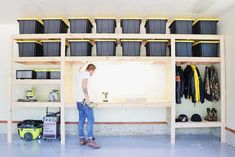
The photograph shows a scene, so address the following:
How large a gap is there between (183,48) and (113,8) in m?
1.77

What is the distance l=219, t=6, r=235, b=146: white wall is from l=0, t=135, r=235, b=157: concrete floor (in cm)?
48

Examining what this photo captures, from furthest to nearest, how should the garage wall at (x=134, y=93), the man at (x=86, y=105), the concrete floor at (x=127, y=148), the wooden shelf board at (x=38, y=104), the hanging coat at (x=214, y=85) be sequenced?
the garage wall at (x=134, y=93), the hanging coat at (x=214, y=85), the wooden shelf board at (x=38, y=104), the man at (x=86, y=105), the concrete floor at (x=127, y=148)

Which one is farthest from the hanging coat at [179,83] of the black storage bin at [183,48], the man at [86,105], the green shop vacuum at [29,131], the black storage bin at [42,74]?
the green shop vacuum at [29,131]

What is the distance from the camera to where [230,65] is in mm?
4875

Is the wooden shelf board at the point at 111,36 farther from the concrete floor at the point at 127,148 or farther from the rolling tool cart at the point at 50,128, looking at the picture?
the concrete floor at the point at 127,148

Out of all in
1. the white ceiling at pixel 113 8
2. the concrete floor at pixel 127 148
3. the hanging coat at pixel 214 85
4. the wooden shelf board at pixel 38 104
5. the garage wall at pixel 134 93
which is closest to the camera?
the concrete floor at pixel 127 148

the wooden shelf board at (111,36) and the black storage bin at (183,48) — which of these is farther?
the black storage bin at (183,48)

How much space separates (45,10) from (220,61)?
3.99 metres

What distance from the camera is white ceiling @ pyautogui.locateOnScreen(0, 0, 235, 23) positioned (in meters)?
4.53

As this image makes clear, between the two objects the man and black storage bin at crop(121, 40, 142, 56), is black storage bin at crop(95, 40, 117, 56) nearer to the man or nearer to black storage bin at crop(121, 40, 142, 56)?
black storage bin at crop(121, 40, 142, 56)

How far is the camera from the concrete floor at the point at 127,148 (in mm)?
4188

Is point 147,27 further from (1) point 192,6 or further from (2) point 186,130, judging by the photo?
(2) point 186,130

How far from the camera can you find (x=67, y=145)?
4816 millimetres

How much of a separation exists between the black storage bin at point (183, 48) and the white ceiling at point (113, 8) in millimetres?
684
